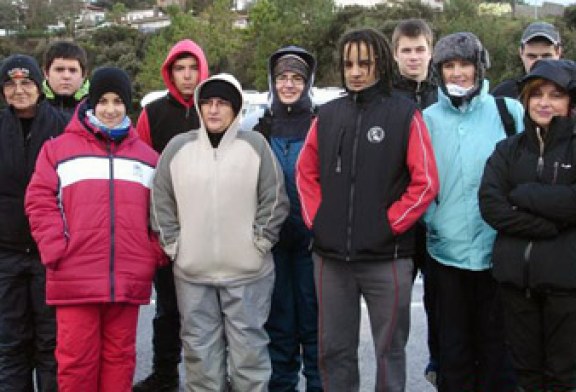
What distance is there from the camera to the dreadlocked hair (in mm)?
3025

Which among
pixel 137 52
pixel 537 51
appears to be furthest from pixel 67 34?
pixel 537 51

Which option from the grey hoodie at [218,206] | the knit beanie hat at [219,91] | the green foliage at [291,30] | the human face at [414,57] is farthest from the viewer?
the green foliage at [291,30]

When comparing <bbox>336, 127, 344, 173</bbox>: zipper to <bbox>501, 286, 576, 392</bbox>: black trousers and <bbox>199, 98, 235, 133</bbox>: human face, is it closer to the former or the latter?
<bbox>199, 98, 235, 133</bbox>: human face

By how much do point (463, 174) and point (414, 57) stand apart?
3.22 feet

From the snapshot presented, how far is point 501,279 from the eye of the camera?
2.89 metres

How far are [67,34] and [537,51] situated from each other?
6677 centimetres

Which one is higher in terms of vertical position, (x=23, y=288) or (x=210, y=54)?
(x=210, y=54)

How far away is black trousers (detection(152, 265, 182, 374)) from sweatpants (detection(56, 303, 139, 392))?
21.6 inches

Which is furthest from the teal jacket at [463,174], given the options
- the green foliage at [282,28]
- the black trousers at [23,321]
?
the green foliage at [282,28]

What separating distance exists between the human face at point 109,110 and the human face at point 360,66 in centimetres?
118

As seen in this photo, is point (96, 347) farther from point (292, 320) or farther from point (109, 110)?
point (109, 110)

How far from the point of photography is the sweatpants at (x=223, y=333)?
3186mm

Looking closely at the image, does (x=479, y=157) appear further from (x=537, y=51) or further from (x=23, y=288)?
(x=23, y=288)

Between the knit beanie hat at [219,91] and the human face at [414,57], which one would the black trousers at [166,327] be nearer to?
the knit beanie hat at [219,91]
